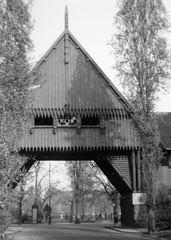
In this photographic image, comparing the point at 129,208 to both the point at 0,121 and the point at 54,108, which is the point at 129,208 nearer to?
the point at 54,108

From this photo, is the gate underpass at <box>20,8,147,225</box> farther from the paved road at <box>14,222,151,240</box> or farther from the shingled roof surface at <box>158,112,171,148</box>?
the shingled roof surface at <box>158,112,171,148</box>

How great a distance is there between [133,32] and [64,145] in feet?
28.6

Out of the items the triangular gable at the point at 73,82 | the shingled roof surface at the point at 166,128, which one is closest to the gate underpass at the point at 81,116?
the triangular gable at the point at 73,82

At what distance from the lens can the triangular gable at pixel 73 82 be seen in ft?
89.4

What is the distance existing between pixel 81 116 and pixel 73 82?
2441 millimetres

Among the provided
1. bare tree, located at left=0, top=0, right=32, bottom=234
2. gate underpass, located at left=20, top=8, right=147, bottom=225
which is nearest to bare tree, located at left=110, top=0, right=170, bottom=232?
gate underpass, located at left=20, top=8, right=147, bottom=225

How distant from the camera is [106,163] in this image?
2855 cm

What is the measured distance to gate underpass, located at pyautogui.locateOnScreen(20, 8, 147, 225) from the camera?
2681cm

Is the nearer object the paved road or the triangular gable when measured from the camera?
the paved road

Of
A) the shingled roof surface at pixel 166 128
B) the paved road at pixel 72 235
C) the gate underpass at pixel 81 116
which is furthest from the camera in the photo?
the shingled roof surface at pixel 166 128

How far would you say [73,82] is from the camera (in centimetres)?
2781

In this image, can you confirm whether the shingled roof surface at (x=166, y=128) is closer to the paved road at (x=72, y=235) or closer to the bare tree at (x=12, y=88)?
the paved road at (x=72, y=235)

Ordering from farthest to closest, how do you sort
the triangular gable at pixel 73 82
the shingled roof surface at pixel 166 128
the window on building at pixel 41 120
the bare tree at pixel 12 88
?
the shingled roof surface at pixel 166 128, the window on building at pixel 41 120, the triangular gable at pixel 73 82, the bare tree at pixel 12 88

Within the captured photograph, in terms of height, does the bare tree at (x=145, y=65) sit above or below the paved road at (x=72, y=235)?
above
